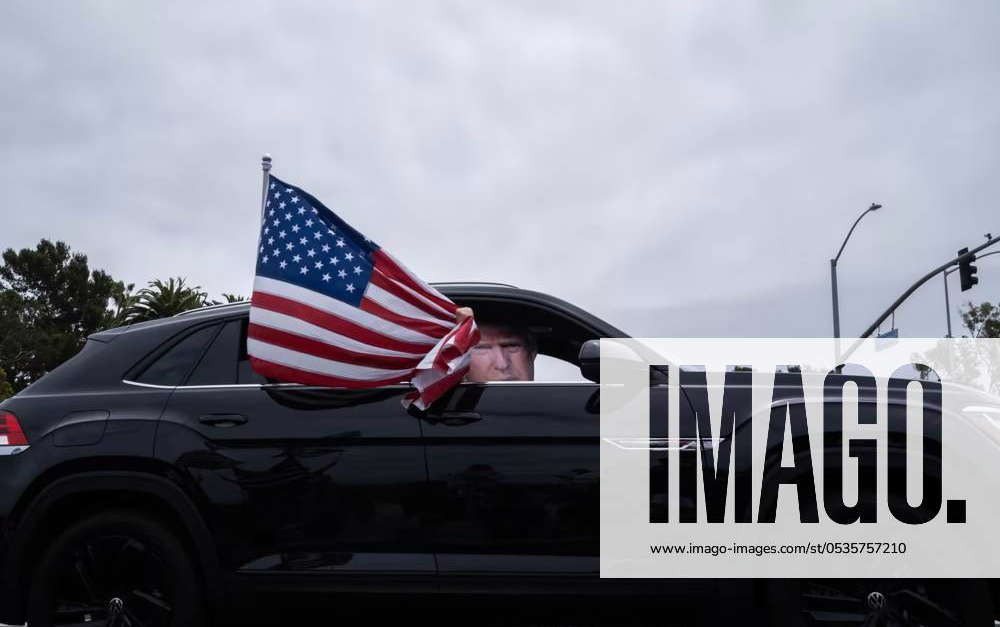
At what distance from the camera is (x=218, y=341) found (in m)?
3.95

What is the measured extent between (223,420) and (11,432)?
102 cm

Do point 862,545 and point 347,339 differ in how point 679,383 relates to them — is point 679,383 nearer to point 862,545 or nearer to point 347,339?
point 862,545

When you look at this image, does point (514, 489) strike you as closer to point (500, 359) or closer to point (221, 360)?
point (500, 359)

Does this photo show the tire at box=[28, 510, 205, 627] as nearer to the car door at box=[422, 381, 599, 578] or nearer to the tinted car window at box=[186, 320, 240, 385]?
the tinted car window at box=[186, 320, 240, 385]

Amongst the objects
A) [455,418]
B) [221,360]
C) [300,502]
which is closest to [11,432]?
[221,360]

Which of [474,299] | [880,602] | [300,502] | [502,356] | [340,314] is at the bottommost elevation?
[880,602]

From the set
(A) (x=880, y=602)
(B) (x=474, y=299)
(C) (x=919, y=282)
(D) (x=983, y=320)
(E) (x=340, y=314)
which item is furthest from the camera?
(D) (x=983, y=320)

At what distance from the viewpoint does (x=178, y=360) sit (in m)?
3.90

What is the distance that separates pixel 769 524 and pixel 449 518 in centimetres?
145

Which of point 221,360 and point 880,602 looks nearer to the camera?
point 880,602

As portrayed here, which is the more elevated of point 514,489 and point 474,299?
point 474,299

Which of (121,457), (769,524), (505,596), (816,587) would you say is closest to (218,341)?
(121,457)

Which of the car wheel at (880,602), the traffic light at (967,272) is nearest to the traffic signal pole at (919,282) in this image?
the traffic light at (967,272)

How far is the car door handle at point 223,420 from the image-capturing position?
12.0ft
